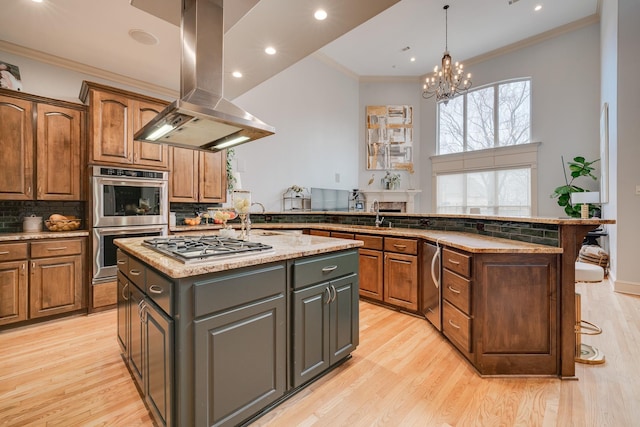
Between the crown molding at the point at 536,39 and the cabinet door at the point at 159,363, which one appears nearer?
the cabinet door at the point at 159,363

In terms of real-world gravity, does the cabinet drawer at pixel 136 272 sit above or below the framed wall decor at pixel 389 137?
below

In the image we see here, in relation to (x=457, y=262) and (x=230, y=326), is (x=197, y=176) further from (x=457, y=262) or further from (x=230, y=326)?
(x=457, y=262)

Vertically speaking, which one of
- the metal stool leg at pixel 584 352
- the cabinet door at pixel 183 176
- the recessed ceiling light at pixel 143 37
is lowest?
the metal stool leg at pixel 584 352

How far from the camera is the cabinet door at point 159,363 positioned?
4.23 ft

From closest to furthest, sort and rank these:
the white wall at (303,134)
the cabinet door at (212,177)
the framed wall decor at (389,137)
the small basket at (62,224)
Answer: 1. the small basket at (62,224)
2. the cabinet door at (212,177)
3. the white wall at (303,134)
4. the framed wall decor at (389,137)

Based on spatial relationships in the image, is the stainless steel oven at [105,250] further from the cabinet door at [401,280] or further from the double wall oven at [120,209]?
the cabinet door at [401,280]

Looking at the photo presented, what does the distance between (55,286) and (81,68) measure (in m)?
2.57

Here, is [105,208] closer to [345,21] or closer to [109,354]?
[109,354]

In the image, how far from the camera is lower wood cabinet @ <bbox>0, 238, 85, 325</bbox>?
2699mm

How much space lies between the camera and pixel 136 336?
1744mm

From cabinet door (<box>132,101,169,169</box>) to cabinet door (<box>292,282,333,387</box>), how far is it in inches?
110

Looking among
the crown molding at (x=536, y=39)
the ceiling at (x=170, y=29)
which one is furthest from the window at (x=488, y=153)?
the ceiling at (x=170, y=29)

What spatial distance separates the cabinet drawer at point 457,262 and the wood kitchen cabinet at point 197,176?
9.64ft

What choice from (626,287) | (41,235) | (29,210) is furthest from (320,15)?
(626,287)
